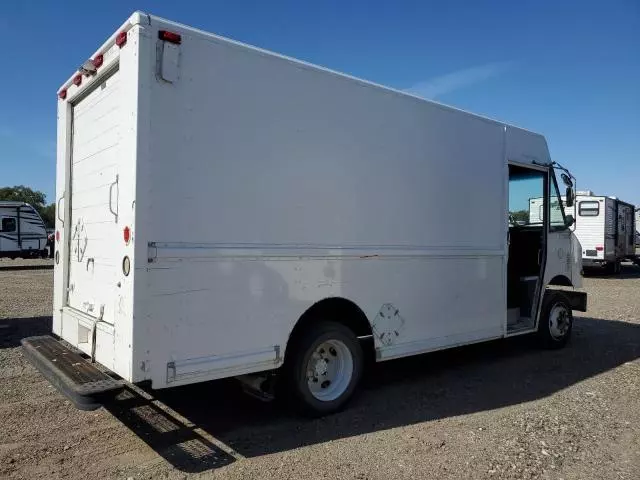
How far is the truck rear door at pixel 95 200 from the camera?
13.8 feet

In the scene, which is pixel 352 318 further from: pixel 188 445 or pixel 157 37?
pixel 157 37

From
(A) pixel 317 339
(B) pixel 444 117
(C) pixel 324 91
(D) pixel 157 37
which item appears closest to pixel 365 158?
(C) pixel 324 91

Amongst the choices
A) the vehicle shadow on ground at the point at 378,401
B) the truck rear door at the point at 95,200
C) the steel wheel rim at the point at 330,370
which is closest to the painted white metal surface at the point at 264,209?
the truck rear door at the point at 95,200

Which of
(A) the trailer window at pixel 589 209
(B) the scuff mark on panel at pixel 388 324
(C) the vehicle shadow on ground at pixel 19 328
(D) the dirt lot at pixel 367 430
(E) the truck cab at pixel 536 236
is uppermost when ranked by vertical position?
(A) the trailer window at pixel 589 209

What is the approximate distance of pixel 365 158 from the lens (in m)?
5.09

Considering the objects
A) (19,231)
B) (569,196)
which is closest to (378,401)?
(569,196)

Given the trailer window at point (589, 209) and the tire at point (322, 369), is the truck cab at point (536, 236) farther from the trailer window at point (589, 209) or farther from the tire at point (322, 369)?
the trailer window at point (589, 209)

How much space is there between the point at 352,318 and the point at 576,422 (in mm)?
2239

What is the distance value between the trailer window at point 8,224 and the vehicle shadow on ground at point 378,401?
23457mm

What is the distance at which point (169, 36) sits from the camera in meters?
3.79

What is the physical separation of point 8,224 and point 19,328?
63.4 ft

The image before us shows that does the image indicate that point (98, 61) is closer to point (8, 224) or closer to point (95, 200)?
point (95, 200)

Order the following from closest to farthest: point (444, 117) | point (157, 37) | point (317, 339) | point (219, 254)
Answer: point (157, 37)
point (219, 254)
point (317, 339)
point (444, 117)

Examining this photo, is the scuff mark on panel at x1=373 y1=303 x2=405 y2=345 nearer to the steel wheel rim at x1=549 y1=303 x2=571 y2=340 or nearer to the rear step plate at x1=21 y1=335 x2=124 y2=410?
the rear step plate at x1=21 y1=335 x2=124 y2=410
